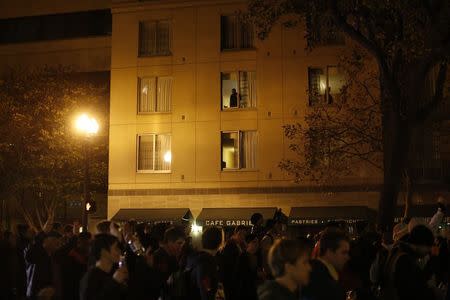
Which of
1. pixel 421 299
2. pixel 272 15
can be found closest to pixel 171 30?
pixel 272 15

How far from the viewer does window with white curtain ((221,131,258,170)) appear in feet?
86.6

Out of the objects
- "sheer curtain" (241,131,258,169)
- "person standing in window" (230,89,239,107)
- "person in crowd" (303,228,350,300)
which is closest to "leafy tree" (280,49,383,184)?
"sheer curtain" (241,131,258,169)

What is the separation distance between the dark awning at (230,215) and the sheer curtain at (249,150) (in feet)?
6.05

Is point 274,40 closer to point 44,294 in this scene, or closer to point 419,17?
point 419,17

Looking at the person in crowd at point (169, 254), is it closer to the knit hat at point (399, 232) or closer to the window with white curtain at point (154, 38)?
the knit hat at point (399, 232)

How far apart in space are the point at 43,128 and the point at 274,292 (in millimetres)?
26505

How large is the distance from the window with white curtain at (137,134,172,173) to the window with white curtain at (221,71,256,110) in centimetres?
302

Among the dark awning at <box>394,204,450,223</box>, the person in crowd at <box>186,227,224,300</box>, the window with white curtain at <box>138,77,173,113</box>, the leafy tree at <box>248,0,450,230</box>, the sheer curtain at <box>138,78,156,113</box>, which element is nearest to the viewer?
the person in crowd at <box>186,227,224,300</box>

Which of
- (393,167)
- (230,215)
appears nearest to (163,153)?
(230,215)

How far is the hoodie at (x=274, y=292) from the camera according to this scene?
4.71 metres

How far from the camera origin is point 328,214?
81.0 feet

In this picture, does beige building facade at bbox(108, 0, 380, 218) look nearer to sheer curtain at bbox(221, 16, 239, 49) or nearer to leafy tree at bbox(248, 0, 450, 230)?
sheer curtain at bbox(221, 16, 239, 49)

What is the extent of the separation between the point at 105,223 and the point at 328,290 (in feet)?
17.4

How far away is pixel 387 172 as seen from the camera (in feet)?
60.7
